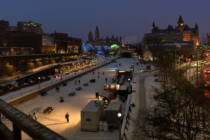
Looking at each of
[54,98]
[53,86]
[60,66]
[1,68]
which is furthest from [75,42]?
[54,98]

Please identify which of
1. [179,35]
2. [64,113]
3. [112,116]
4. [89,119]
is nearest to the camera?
[89,119]

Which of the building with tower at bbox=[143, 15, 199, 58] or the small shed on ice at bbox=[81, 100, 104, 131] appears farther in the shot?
the building with tower at bbox=[143, 15, 199, 58]

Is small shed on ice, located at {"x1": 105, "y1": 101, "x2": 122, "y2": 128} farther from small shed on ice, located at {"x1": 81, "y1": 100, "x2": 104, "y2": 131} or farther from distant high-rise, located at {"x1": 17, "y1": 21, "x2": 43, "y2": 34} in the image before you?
distant high-rise, located at {"x1": 17, "y1": 21, "x2": 43, "y2": 34}

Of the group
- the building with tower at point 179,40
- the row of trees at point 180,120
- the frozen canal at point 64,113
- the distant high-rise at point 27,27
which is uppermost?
the distant high-rise at point 27,27

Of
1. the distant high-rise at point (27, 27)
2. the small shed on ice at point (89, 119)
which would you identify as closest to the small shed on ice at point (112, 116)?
the small shed on ice at point (89, 119)

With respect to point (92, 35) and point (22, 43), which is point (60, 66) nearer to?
point (22, 43)

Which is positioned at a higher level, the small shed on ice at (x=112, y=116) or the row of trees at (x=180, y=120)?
the row of trees at (x=180, y=120)

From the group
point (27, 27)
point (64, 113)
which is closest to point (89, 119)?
point (64, 113)

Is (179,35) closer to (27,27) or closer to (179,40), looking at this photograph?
(179,40)

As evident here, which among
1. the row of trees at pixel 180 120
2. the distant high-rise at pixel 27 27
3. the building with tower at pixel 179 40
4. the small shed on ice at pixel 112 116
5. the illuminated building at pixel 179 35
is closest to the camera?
the row of trees at pixel 180 120

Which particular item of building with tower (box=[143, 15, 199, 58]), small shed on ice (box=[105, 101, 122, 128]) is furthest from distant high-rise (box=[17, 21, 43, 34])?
small shed on ice (box=[105, 101, 122, 128])

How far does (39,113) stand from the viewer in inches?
693

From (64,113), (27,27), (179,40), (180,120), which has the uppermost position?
(27,27)

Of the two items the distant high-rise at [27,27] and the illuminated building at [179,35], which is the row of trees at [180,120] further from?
the distant high-rise at [27,27]
